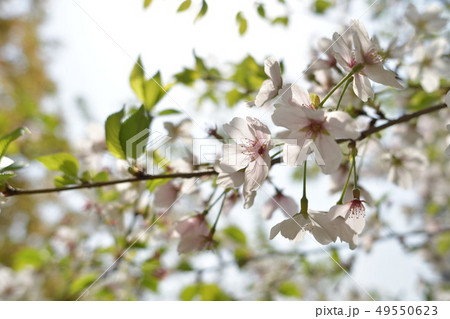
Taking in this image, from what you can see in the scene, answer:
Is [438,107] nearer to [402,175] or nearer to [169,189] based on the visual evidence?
[402,175]

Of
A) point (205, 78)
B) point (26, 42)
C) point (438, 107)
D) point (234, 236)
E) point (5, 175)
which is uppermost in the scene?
point (26, 42)

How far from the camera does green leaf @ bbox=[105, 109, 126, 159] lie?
0.63m

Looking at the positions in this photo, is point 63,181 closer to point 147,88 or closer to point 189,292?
point 147,88

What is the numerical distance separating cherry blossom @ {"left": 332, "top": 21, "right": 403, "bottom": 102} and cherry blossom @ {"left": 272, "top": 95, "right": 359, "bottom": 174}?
8 centimetres

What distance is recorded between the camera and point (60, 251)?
5.49 feet

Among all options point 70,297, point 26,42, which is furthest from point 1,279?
point 26,42

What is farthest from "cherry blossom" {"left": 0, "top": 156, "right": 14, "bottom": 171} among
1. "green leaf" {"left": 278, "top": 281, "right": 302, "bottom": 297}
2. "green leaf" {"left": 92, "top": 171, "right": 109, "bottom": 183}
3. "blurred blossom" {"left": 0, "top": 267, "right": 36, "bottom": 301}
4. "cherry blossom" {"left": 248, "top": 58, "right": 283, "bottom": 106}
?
"blurred blossom" {"left": 0, "top": 267, "right": 36, "bottom": 301}

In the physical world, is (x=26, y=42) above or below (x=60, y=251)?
above

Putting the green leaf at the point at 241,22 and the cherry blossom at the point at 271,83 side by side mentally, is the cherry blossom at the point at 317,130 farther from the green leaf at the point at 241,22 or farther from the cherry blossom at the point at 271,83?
the green leaf at the point at 241,22

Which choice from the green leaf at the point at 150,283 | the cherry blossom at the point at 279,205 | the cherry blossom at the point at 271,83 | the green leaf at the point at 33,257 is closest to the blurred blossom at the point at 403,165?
the cherry blossom at the point at 279,205

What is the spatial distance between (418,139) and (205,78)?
64cm

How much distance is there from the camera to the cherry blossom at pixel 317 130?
467 mm

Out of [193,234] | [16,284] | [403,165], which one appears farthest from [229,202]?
[16,284]

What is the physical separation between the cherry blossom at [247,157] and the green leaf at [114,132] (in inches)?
7.7
